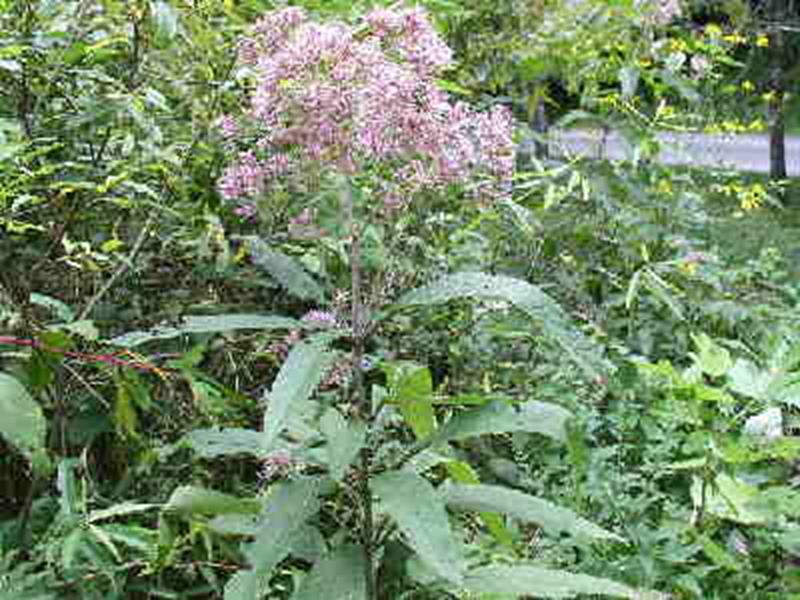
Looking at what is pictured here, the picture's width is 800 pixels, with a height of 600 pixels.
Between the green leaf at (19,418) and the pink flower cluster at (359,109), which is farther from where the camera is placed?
the pink flower cluster at (359,109)

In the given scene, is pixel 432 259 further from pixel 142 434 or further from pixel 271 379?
pixel 142 434

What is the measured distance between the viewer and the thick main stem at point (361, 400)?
1.79m

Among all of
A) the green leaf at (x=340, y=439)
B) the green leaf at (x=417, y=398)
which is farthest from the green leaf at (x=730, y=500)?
the green leaf at (x=340, y=439)

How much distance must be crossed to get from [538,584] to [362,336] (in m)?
0.48

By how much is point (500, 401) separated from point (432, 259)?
142 centimetres

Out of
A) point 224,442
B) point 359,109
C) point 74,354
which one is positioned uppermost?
point 359,109

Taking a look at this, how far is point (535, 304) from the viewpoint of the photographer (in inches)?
66.3

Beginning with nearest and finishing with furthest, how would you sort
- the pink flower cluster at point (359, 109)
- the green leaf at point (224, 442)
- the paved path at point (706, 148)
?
1. the pink flower cluster at point (359, 109)
2. the green leaf at point (224, 442)
3. the paved path at point (706, 148)

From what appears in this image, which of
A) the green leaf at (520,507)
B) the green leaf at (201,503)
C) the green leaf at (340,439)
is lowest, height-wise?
the green leaf at (520,507)

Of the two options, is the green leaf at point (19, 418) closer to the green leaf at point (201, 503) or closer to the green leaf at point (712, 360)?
the green leaf at point (201, 503)

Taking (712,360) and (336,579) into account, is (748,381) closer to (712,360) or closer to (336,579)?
(712,360)

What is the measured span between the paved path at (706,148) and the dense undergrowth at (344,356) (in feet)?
0.54

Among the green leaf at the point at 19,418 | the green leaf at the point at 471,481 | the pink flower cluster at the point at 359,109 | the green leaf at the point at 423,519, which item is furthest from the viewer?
the green leaf at the point at 471,481

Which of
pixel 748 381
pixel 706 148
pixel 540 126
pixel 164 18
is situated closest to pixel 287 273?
pixel 164 18
